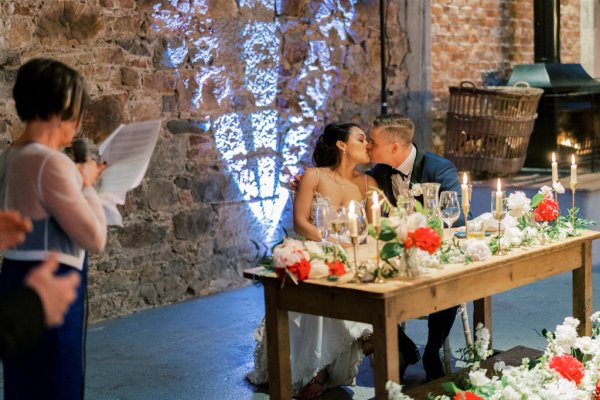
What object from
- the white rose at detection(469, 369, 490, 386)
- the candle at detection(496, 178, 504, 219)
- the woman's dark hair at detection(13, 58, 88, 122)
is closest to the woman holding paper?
the woman's dark hair at detection(13, 58, 88, 122)

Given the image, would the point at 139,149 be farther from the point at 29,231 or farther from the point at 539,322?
the point at 539,322

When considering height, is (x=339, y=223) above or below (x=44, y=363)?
above

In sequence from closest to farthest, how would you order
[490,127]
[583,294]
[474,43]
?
[583,294] < [490,127] < [474,43]

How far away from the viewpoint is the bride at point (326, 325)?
420 centimetres

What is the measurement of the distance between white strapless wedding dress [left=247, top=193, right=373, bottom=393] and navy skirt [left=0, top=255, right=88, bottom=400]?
1867 mm

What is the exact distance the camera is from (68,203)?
7.66 feet

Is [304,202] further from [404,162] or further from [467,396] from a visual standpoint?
[467,396]

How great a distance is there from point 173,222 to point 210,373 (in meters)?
1.72

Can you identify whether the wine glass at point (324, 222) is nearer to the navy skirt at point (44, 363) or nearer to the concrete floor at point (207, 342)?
the concrete floor at point (207, 342)

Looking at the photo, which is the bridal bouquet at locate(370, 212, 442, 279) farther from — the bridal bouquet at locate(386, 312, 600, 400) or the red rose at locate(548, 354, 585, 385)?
the red rose at locate(548, 354, 585, 385)

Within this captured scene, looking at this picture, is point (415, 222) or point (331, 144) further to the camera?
point (331, 144)

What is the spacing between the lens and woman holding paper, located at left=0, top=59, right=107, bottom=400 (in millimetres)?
2342

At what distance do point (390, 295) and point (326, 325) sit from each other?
4.14ft

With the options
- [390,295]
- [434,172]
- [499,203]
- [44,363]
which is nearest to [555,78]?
[434,172]
